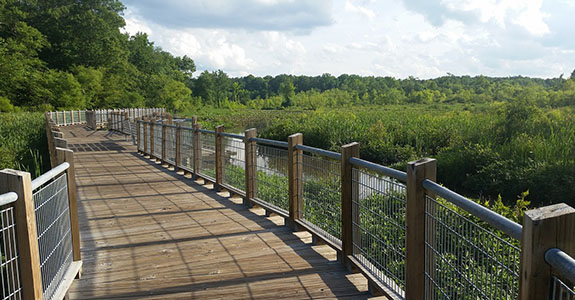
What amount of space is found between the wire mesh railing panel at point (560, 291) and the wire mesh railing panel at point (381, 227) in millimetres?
1725

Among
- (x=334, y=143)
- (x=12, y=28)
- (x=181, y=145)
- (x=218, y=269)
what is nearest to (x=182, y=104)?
(x=12, y=28)

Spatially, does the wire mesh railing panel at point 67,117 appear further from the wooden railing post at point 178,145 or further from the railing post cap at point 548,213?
the railing post cap at point 548,213

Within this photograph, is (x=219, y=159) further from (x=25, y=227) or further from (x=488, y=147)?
(x=488, y=147)

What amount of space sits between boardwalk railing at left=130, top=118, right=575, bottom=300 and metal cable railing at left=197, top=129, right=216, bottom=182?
2.05 feet

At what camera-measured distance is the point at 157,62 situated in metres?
96.9

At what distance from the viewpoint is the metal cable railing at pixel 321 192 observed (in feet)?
16.8

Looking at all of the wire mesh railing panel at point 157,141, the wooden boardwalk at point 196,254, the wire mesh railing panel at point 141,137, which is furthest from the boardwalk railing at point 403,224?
the wire mesh railing panel at point 141,137

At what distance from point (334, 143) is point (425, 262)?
22.8m

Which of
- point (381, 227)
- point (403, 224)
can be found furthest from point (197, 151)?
point (381, 227)

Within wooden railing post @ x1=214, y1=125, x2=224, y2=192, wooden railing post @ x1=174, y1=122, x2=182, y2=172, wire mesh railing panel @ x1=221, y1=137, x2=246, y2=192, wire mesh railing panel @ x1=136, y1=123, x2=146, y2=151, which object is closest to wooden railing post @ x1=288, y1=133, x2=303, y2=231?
wire mesh railing panel @ x1=221, y1=137, x2=246, y2=192

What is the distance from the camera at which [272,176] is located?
23.1ft

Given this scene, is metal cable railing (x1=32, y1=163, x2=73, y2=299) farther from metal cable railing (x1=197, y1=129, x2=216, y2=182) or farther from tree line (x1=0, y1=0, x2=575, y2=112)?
tree line (x1=0, y1=0, x2=575, y2=112)

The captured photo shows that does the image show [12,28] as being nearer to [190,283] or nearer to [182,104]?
[182,104]

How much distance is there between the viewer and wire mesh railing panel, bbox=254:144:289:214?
6613 mm
